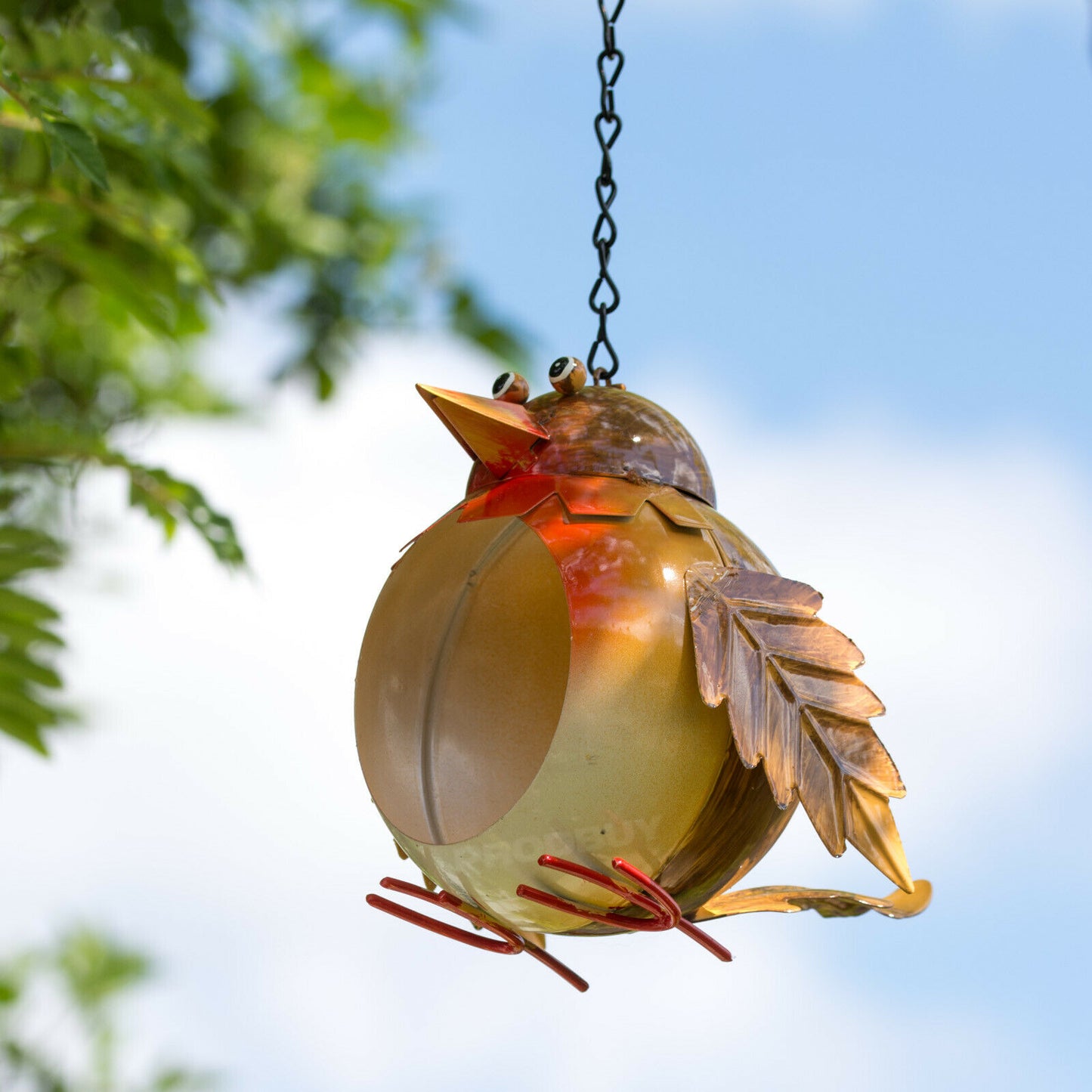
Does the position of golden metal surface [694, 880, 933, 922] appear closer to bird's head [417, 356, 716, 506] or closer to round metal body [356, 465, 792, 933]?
round metal body [356, 465, 792, 933]

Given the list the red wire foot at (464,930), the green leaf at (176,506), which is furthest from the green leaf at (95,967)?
the red wire foot at (464,930)

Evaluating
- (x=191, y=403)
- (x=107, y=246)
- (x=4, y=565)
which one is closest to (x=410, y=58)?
(x=191, y=403)

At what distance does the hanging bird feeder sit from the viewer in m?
0.92

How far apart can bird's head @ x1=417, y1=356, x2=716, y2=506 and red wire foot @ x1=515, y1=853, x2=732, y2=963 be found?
0.28 meters

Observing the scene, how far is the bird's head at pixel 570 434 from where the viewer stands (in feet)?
3.34

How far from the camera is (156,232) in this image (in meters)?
1.79

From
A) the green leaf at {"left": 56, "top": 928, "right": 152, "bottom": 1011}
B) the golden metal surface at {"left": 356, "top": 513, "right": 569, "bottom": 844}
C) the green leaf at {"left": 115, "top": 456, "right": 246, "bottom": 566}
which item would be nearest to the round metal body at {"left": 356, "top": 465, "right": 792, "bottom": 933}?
the golden metal surface at {"left": 356, "top": 513, "right": 569, "bottom": 844}

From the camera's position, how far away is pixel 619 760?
2.99ft

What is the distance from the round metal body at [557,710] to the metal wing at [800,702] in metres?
0.03

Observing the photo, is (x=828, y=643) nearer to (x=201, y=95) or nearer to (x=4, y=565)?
(x=4, y=565)

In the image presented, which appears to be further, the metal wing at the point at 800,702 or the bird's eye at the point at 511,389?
the bird's eye at the point at 511,389

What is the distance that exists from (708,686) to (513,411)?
27 centimetres

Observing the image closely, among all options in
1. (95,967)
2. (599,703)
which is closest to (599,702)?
(599,703)

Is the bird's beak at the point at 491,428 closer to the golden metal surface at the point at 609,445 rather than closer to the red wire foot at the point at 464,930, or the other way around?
the golden metal surface at the point at 609,445
